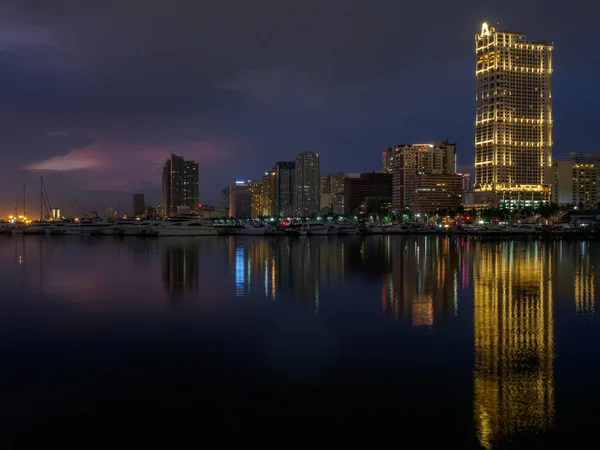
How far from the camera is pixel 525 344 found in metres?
14.5

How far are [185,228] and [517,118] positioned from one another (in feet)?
391

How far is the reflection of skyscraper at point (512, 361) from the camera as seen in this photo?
9.45 m

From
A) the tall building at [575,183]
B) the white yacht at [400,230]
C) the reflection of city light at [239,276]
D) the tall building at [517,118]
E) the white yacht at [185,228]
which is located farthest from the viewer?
the tall building at [575,183]

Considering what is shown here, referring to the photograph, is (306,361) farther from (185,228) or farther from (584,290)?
(185,228)

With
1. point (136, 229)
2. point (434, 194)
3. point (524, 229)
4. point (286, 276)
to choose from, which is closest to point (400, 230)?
point (524, 229)

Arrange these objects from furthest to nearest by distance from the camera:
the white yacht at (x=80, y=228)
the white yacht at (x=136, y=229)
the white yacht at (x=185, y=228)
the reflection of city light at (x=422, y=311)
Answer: the white yacht at (x=80, y=228), the white yacht at (x=136, y=229), the white yacht at (x=185, y=228), the reflection of city light at (x=422, y=311)

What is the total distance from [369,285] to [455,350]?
41.7ft

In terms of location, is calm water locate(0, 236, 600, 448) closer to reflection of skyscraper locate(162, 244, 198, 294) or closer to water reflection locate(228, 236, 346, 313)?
water reflection locate(228, 236, 346, 313)

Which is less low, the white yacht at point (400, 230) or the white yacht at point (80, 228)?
the white yacht at point (80, 228)

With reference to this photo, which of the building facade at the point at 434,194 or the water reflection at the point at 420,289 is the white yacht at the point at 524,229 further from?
the building facade at the point at 434,194

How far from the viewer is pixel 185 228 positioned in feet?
309

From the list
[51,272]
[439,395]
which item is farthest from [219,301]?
[51,272]

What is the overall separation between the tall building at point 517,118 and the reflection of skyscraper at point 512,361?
152140 mm

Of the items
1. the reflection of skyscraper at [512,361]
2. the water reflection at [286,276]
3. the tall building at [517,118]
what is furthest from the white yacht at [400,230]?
the reflection of skyscraper at [512,361]
